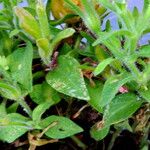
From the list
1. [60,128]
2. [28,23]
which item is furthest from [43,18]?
[60,128]

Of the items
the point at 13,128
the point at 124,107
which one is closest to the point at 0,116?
the point at 13,128

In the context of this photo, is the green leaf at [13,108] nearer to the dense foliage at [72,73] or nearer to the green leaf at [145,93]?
the dense foliage at [72,73]

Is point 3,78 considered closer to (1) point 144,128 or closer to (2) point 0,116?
(2) point 0,116

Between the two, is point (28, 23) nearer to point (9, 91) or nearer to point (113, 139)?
point (9, 91)

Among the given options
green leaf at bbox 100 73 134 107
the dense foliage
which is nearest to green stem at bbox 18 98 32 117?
the dense foliage

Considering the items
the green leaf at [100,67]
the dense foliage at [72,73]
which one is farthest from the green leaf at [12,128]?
the green leaf at [100,67]

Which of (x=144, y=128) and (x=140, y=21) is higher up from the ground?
(x=140, y=21)
